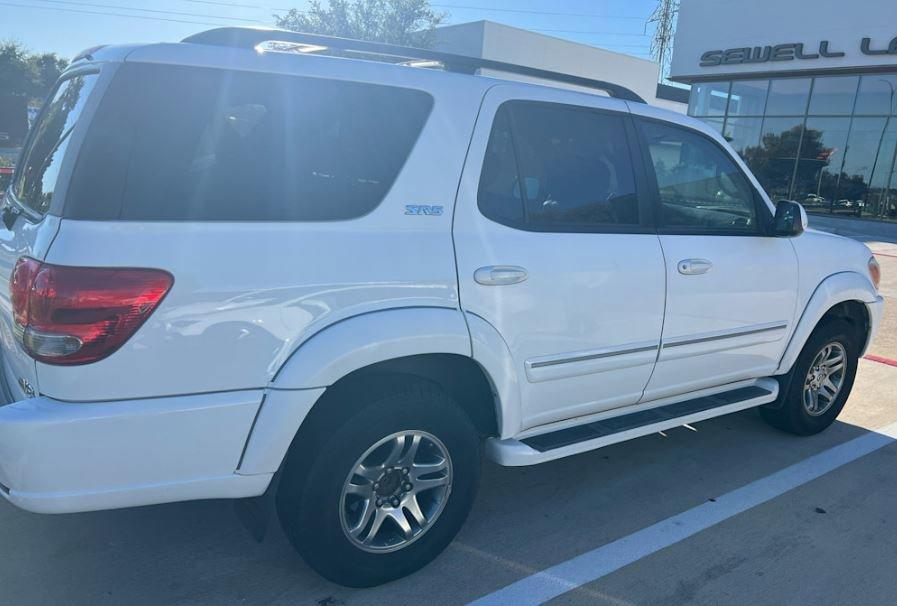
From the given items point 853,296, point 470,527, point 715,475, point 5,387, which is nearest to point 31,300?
point 5,387

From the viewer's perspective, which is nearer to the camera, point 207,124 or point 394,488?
point 207,124

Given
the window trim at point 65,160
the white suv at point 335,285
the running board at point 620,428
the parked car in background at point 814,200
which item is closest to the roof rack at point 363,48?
the white suv at point 335,285

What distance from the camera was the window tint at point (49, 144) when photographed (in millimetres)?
2355

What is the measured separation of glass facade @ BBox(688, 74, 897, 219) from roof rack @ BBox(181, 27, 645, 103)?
19.0 meters

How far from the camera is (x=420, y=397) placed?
8.75 feet

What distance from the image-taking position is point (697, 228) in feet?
11.8

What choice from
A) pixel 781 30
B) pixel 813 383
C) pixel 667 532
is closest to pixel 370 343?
pixel 667 532

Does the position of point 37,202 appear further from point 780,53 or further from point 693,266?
point 780,53

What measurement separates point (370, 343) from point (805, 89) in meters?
21.8

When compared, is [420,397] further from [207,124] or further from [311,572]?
[207,124]

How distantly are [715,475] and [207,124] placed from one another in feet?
10.7

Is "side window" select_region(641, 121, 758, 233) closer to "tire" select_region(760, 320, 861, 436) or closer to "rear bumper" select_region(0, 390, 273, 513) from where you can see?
"tire" select_region(760, 320, 861, 436)

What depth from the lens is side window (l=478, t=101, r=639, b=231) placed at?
114 inches

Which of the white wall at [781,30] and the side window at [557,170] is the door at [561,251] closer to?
the side window at [557,170]
